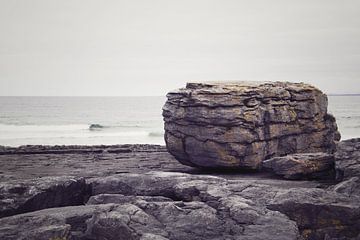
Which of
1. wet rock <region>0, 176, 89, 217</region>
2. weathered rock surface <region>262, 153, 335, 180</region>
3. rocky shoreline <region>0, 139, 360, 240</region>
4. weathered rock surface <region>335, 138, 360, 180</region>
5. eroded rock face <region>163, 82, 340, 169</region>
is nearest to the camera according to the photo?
rocky shoreline <region>0, 139, 360, 240</region>

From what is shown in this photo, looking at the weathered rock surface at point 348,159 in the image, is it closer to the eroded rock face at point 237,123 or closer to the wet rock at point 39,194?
the eroded rock face at point 237,123

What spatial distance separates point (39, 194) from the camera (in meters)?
8.38

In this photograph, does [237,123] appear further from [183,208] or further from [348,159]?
[183,208]

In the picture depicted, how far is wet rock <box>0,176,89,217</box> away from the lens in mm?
7980

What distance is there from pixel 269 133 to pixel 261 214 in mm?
5917

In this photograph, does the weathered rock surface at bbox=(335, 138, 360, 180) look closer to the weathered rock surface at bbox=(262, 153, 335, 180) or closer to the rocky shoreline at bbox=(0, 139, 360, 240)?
the rocky shoreline at bbox=(0, 139, 360, 240)

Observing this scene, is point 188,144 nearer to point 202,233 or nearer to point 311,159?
point 311,159

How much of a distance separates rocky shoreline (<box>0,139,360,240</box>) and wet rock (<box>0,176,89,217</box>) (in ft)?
0.06

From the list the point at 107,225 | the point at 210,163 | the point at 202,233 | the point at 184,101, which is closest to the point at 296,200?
the point at 202,233

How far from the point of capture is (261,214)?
7250 mm

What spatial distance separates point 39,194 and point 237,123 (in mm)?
6304

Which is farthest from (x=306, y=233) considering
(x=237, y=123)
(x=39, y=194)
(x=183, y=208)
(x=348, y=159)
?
(x=39, y=194)

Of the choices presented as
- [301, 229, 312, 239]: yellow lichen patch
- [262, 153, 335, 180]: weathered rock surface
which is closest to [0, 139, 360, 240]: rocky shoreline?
[301, 229, 312, 239]: yellow lichen patch

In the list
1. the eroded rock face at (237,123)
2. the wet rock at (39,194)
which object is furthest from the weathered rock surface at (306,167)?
the wet rock at (39,194)
